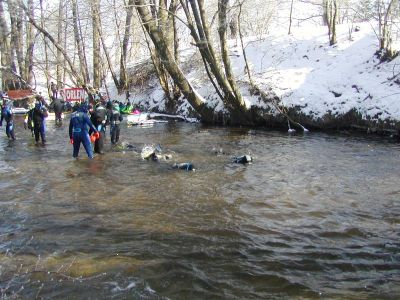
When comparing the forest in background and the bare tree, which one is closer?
the forest in background

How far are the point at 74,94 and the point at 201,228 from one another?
28324 millimetres

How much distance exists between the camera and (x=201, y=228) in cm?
688

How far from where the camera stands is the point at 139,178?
403 inches

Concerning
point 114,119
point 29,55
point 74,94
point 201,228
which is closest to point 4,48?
point 29,55

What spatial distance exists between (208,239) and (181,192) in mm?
2627

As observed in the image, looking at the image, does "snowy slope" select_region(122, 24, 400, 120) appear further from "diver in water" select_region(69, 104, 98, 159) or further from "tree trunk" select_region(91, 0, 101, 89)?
"diver in water" select_region(69, 104, 98, 159)

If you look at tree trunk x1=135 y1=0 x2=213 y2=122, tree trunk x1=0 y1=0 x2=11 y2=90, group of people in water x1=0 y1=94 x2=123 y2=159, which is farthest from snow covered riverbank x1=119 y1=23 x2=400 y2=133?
tree trunk x1=0 y1=0 x2=11 y2=90

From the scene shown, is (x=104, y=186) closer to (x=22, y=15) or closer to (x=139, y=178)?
(x=139, y=178)

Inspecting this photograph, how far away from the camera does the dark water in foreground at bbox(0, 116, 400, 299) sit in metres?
5.12

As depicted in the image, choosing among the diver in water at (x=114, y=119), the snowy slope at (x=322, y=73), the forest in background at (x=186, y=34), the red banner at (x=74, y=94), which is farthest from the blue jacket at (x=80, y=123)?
the red banner at (x=74, y=94)

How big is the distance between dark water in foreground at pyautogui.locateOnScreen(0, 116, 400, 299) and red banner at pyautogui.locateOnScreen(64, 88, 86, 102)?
20110 mm

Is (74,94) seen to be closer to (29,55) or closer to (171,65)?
(29,55)

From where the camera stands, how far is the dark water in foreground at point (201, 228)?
512 cm

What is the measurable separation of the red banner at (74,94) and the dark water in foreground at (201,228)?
2011 centimetres
